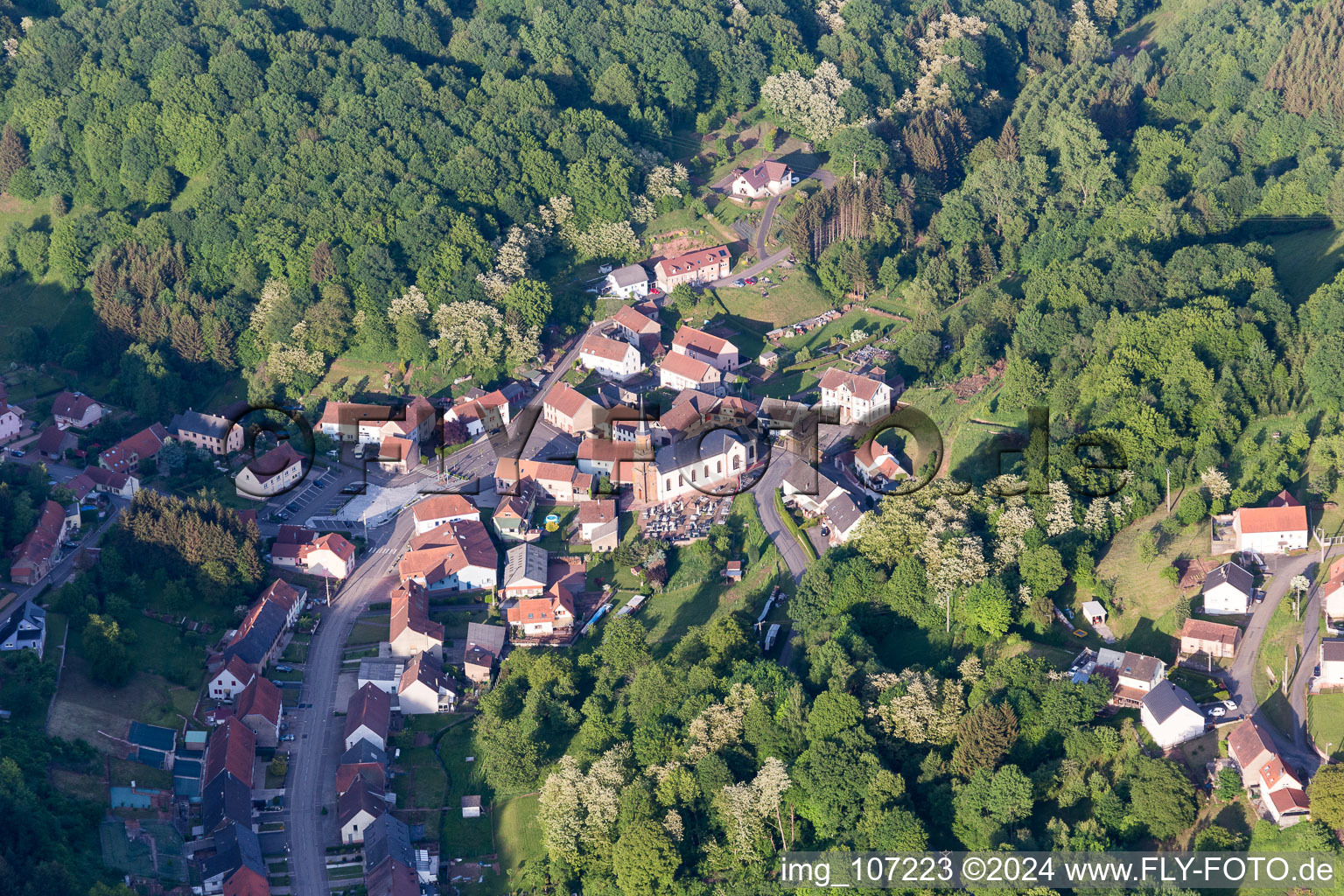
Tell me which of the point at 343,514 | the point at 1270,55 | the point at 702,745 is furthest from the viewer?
the point at 1270,55

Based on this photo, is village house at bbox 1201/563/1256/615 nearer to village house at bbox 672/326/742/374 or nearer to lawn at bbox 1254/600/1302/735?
lawn at bbox 1254/600/1302/735

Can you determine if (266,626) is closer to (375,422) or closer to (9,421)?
(375,422)

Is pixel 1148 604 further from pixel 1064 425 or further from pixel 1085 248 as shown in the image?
pixel 1085 248

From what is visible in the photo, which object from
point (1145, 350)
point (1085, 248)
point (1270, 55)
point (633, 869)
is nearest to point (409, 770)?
point (633, 869)

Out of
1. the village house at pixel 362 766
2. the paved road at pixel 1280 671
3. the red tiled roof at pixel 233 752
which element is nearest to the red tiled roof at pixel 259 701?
the red tiled roof at pixel 233 752

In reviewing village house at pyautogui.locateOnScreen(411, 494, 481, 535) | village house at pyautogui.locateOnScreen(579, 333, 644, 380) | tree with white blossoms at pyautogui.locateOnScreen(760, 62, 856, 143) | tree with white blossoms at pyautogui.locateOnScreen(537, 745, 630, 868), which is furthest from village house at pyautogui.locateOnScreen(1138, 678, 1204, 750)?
tree with white blossoms at pyautogui.locateOnScreen(760, 62, 856, 143)

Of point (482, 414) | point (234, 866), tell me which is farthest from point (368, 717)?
point (482, 414)

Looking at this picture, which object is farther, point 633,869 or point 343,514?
point 343,514
